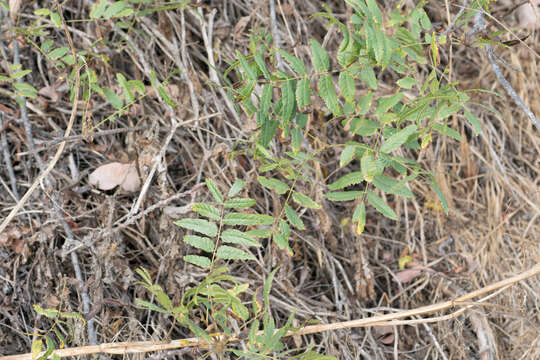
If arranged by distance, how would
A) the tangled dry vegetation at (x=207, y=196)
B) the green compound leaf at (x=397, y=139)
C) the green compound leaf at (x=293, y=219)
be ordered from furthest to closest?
the tangled dry vegetation at (x=207, y=196) → the green compound leaf at (x=293, y=219) → the green compound leaf at (x=397, y=139)

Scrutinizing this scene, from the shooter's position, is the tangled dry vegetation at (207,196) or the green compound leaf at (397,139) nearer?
the green compound leaf at (397,139)

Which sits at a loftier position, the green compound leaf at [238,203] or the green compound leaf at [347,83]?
the green compound leaf at [347,83]

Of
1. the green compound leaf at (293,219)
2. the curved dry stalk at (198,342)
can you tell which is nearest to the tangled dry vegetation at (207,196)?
the curved dry stalk at (198,342)

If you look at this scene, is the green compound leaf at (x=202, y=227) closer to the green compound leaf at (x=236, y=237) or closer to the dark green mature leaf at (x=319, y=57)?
the green compound leaf at (x=236, y=237)

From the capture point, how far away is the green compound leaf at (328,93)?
4.29 feet

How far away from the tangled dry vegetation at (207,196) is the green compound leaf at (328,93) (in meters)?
0.38

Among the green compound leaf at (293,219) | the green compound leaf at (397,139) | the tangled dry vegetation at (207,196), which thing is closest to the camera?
the green compound leaf at (397,139)

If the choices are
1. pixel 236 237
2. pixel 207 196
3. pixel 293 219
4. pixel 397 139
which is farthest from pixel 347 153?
pixel 207 196

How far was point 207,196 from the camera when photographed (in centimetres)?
175

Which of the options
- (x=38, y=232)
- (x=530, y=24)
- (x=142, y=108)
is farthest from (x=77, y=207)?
(x=530, y=24)

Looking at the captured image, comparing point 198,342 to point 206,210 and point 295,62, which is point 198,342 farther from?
point 295,62

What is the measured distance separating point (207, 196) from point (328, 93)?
650mm

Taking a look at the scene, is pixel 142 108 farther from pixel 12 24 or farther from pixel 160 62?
pixel 12 24

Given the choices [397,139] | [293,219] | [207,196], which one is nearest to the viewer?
[397,139]
